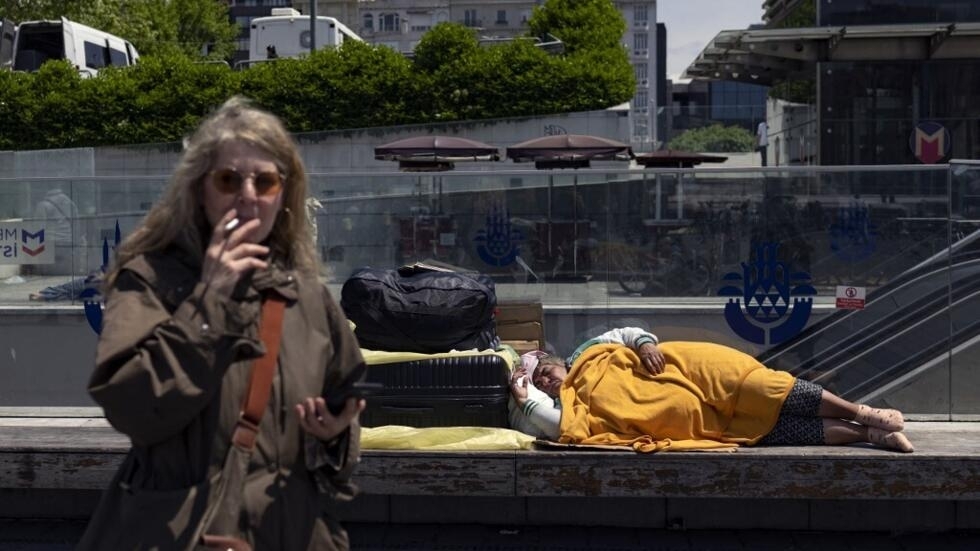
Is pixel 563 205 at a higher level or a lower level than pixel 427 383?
higher

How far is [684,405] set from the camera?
20.3 feet

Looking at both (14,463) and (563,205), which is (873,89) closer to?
(563,205)

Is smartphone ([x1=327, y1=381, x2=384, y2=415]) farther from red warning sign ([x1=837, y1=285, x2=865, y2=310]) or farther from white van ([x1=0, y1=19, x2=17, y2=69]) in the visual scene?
white van ([x1=0, y1=19, x2=17, y2=69])

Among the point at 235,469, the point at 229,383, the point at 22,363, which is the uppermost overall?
the point at 229,383

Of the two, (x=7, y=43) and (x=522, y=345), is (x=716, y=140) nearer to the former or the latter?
(x=7, y=43)

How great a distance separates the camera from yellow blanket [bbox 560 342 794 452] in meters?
6.18

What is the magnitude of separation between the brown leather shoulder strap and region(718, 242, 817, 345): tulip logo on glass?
6.06m

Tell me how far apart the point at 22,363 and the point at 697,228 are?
4.53m

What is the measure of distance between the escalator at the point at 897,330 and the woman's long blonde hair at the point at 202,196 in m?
5.46

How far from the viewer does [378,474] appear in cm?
617

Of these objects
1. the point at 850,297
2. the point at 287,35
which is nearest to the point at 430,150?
the point at 287,35

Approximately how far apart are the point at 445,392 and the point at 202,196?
3956 mm

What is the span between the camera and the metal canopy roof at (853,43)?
24906 millimetres

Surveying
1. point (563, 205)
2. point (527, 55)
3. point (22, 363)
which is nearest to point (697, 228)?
point (563, 205)
